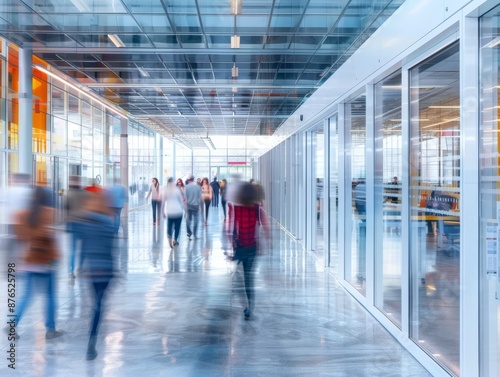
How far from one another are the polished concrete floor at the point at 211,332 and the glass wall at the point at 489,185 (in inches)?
38.7

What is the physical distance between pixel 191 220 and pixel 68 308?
7.75m

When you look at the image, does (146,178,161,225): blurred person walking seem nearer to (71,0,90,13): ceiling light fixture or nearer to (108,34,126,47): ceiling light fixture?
(108,34,126,47): ceiling light fixture

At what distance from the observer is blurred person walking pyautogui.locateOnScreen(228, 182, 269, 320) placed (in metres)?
6.61

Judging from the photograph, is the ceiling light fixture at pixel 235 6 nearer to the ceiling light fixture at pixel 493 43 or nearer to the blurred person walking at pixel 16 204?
the blurred person walking at pixel 16 204

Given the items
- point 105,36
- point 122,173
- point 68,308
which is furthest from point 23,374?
point 122,173

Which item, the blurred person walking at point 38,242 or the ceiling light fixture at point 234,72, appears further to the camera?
the ceiling light fixture at point 234,72

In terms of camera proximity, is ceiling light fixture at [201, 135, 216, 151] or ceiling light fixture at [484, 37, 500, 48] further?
ceiling light fixture at [201, 135, 216, 151]

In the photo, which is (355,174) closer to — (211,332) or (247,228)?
(247,228)

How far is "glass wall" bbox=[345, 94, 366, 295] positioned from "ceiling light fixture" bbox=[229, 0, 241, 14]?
3.38 metres

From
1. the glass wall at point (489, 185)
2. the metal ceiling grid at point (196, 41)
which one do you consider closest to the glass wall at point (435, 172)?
the glass wall at point (489, 185)

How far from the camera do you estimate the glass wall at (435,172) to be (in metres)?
4.90

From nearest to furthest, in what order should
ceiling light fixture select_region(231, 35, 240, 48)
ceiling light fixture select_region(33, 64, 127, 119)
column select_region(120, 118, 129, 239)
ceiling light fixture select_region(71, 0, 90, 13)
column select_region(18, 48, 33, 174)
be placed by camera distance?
ceiling light fixture select_region(71, 0, 90, 13) < ceiling light fixture select_region(231, 35, 240, 48) < column select_region(18, 48, 33, 174) < ceiling light fixture select_region(33, 64, 127, 119) < column select_region(120, 118, 129, 239)

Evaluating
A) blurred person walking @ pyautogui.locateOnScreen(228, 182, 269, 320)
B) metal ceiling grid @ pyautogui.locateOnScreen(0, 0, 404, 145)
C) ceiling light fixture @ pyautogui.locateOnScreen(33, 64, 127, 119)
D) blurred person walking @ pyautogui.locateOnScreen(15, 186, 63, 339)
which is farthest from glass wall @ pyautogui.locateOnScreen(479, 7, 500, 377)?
ceiling light fixture @ pyautogui.locateOnScreen(33, 64, 127, 119)

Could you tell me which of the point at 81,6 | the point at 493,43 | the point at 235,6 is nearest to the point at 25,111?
the point at 81,6
